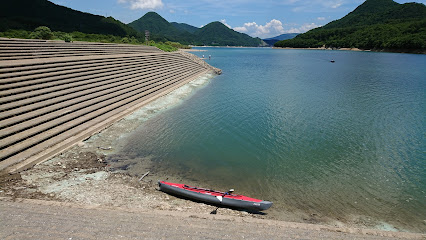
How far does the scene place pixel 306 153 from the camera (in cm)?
1447

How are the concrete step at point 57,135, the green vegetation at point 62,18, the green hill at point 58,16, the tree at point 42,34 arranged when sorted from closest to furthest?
the concrete step at point 57,135, the tree at point 42,34, the green vegetation at point 62,18, the green hill at point 58,16

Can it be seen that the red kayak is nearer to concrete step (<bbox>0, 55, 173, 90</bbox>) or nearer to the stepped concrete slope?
the stepped concrete slope

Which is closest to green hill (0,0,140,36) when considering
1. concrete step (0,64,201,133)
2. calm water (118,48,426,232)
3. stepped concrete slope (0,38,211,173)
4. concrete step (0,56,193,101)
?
stepped concrete slope (0,38,211,173)

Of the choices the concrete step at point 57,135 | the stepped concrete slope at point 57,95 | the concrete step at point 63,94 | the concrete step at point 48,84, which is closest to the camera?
the concrete step at point 57,135

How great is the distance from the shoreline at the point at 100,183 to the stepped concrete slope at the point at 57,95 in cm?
106

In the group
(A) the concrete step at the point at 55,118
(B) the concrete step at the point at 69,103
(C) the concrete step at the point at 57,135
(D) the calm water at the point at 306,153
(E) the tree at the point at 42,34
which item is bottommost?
(D) the calm water at the point at 306,153

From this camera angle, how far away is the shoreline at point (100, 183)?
356 inches

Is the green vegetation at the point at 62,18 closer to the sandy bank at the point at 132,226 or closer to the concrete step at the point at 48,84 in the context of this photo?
the concrete step at the point at 48,84

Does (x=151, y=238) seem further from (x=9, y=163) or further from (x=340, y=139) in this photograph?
(x=340, y=139)

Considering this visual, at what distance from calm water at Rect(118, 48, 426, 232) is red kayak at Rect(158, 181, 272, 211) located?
0.69 m

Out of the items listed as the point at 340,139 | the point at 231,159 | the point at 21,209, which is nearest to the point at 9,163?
the point at 21,209

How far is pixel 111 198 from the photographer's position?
9.35 m

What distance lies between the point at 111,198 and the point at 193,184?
11.5 feet

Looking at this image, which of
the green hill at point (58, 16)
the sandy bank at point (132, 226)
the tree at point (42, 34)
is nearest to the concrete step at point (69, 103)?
the sandy bank at point (132, 226)
